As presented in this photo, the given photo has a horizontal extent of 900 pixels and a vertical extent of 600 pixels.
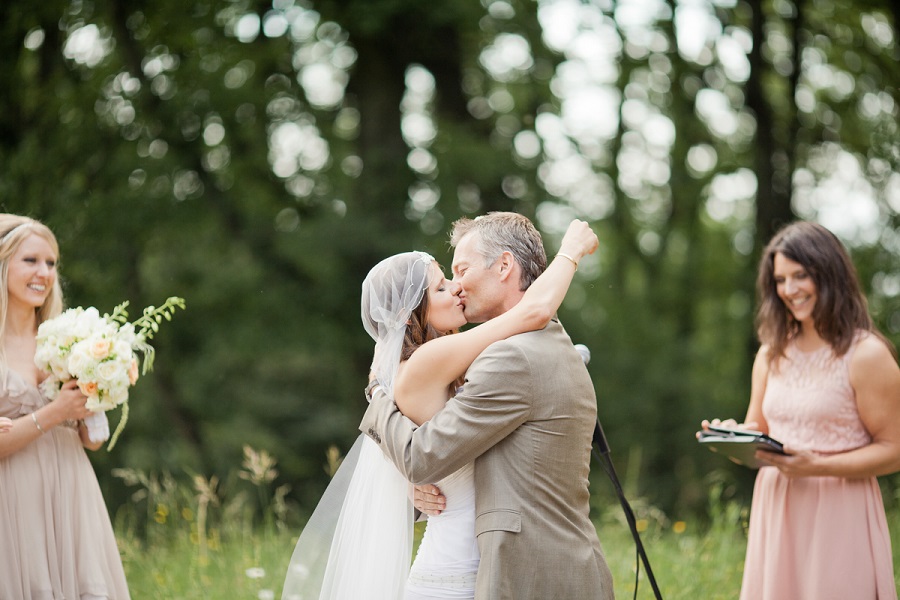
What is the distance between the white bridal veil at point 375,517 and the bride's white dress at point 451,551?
0.16 m

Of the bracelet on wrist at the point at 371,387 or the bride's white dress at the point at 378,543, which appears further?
the bracelet on wrist at the point at 371,387

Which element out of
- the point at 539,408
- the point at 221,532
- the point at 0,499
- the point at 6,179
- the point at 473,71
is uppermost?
the point at 473,71

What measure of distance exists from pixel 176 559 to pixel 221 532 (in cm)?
69

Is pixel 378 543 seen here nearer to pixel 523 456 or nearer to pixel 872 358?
pixel 523 456

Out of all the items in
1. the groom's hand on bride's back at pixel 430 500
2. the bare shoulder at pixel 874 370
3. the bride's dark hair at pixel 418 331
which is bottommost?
the groom's hand on bride's back at pixel 430 500

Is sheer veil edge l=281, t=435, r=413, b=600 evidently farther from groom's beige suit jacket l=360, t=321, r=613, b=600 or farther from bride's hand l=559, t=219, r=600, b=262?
bride's hand l=559, t=219, r=600, b=262

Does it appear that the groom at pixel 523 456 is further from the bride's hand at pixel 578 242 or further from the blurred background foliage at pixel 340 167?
the blurred background foliage at pixel 340 167

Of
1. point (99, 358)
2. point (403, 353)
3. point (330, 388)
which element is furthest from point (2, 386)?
point (330, 388)

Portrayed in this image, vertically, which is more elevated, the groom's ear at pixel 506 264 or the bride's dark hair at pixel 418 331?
the groom's ear at pixel 506 264

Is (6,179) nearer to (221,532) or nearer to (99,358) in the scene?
(221,532)

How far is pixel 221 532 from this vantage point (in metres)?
6.64

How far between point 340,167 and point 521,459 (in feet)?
29.6

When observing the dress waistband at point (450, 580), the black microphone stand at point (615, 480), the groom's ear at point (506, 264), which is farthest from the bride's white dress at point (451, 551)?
the groom's ear at point (506, 264)

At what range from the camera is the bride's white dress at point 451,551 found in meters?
3.14
